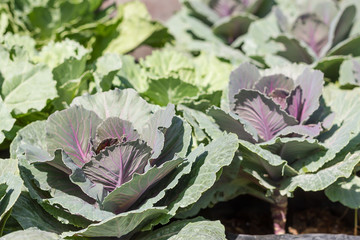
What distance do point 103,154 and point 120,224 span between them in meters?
0.22

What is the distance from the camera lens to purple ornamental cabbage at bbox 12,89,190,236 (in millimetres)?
1470

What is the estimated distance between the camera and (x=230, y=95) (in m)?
1.92

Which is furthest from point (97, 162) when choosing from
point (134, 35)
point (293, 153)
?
A: point (134, 35)

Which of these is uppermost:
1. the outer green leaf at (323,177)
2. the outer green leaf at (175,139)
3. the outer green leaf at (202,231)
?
the outer green leaf at (175,139)

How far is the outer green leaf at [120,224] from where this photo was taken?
4.63ft

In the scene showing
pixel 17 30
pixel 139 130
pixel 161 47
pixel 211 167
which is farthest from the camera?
pixel 161 47

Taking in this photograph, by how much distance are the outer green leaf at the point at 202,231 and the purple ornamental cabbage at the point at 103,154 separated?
151mm

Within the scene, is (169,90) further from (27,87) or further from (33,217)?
(33,217)

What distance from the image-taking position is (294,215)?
240 centimetres

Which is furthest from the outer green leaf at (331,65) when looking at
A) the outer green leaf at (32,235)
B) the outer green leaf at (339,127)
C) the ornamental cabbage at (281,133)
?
the outer green leaf at (32,235)

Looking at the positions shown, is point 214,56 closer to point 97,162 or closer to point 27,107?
point 27,107

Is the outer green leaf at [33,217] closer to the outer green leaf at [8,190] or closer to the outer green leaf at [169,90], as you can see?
the outer green leaf at [8,190]

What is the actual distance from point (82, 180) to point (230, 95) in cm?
72

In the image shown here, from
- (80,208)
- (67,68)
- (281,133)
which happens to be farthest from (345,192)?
(67,68)
